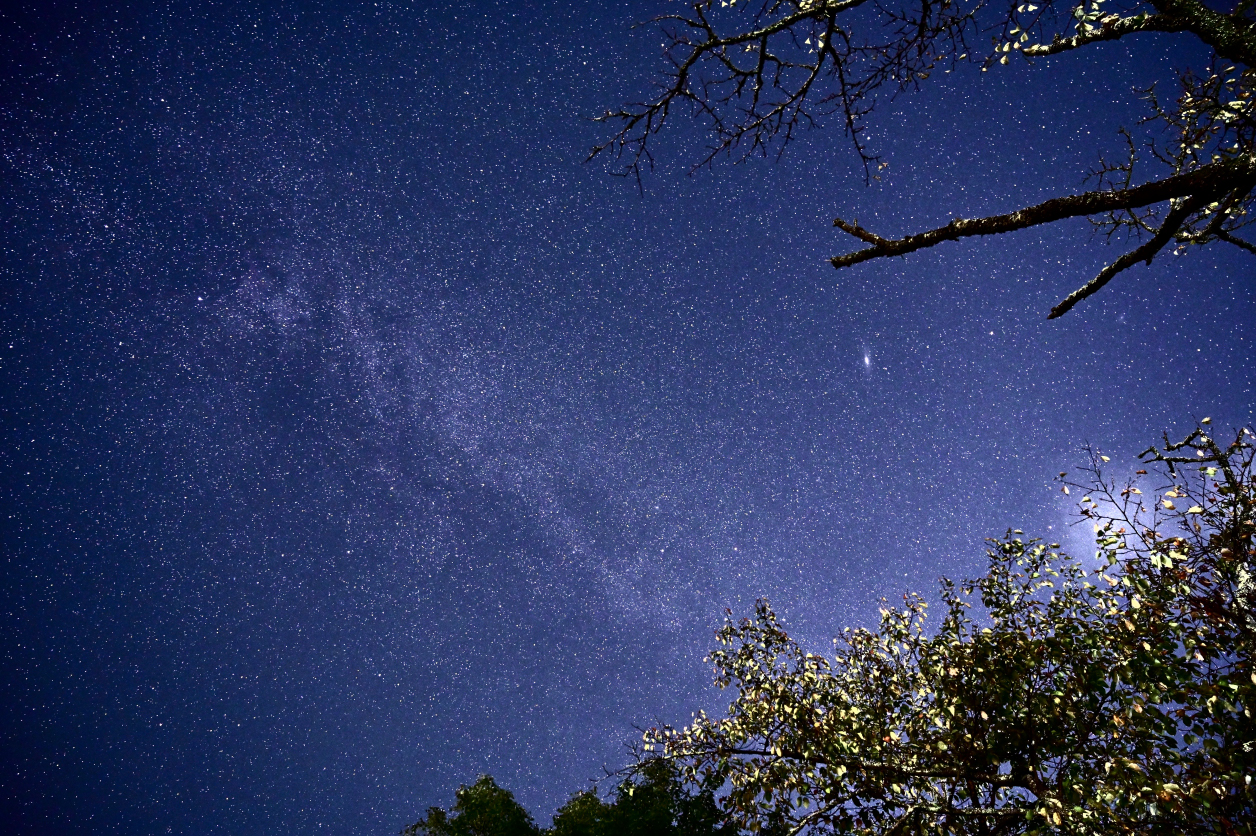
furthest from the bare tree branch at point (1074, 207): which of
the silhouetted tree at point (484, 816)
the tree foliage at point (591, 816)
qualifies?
the silhouetted tree at point (484, 816)

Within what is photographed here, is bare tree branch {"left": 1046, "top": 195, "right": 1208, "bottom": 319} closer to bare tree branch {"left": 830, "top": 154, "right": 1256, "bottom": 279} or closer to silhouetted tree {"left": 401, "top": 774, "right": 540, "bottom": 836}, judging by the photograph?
bare tree branch {"left": 830, "top": 154, "right": 1256, "bottom": 279}

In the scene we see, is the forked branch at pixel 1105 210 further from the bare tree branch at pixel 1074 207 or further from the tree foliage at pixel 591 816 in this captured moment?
Result: the tree foliage at pixel 591 816

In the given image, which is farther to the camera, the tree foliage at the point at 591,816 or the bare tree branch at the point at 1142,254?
the tree foliage at the point at 591,816

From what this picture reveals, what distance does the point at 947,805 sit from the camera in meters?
6.63

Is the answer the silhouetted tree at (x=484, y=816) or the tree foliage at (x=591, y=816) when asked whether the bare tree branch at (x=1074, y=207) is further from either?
the silhouetted tree at (x=484, y=816)

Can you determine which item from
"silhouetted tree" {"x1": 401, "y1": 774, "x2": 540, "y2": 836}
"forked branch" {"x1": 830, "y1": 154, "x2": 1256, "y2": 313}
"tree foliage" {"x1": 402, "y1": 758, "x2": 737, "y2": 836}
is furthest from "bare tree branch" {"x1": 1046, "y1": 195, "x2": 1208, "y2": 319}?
"silhouetted tree" {"x1": 401, "y1": 774, "x2": 540, "y2": 836}

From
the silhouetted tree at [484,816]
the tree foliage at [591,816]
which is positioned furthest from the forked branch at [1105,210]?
the silhouetted tree at [484,816]

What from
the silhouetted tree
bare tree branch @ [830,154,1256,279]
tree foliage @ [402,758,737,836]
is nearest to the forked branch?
bare tree branch @ [830,154,1256,279]

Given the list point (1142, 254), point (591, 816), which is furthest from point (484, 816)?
point (1142, 254)

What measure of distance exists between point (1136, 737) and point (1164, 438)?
3264 mm

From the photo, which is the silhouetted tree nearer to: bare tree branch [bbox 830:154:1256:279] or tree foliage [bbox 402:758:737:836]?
tree foliage [bbox 402:758:737:836]

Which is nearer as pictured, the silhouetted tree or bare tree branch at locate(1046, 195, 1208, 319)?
bare tree branch at locate(1046, 195, 1208, 319)

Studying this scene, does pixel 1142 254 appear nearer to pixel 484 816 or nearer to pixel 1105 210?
pixel 1105 210

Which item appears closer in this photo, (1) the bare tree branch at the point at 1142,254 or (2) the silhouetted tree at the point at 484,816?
(1) the bare tree branch at the point at 1142,254
